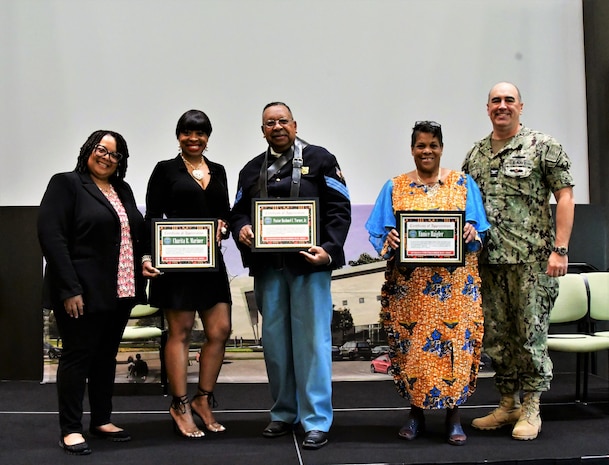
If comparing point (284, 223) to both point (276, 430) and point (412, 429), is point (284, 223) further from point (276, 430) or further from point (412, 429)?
point (412, 429)

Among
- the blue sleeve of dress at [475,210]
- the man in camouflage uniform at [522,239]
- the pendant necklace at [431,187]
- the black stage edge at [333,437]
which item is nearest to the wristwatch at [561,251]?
the man in camouflage uniform at [522,239]

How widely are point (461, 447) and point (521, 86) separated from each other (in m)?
3.28

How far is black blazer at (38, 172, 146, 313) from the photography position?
113 inches

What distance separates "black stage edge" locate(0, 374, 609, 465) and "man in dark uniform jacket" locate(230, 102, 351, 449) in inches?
8.0

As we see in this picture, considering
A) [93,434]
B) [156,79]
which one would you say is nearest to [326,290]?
[93,434]

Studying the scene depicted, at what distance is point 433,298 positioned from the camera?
3021mm

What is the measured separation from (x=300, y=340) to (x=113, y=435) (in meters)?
1.03

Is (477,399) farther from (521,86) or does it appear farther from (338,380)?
(521,86)

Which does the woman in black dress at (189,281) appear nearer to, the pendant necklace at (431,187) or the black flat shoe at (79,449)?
the black flat shoe at (79,449)

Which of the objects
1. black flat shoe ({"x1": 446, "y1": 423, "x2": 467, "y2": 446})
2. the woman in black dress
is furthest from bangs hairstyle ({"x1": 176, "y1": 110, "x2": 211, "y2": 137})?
black flat shoe ({"x1": 446, "y1": 423, "x2": 467, "y2": 446})

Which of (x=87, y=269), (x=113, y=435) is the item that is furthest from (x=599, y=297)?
(x=87, y=269)

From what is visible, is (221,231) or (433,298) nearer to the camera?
(433,298)

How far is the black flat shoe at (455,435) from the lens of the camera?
9.99 feet

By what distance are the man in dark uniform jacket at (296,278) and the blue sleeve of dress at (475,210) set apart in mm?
570
